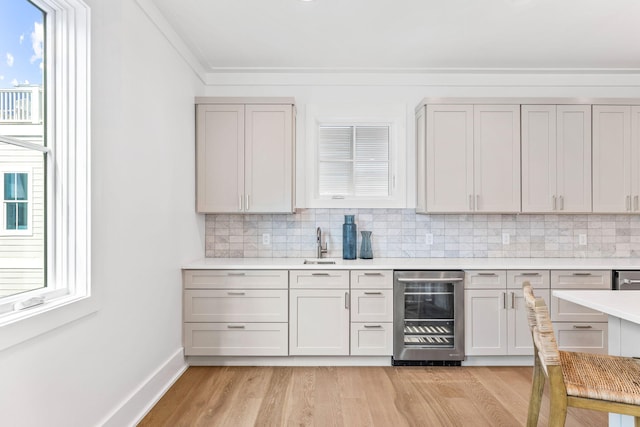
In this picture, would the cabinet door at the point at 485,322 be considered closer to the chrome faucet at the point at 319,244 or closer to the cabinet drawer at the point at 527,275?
the cabinet drawer at the point at 527,275

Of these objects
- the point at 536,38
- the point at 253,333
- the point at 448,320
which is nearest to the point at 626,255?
the point at 448,320

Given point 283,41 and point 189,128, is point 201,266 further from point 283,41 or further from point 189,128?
point 283,41

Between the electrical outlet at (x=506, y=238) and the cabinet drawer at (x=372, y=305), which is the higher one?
the electrical outlet at (x=506, y=238)

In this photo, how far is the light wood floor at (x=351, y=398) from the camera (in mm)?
2619

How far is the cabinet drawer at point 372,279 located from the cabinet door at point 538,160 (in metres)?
1.41

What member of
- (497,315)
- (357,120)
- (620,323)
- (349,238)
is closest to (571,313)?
(497,315)

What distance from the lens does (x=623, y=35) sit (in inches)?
128

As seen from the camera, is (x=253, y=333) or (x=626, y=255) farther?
(x=626, y=255)

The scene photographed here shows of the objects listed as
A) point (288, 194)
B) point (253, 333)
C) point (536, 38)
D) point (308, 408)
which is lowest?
point (308, 408)

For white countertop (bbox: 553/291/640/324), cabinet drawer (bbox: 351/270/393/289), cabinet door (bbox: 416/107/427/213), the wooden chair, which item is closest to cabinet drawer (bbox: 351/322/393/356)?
cabinet drawer (bbox: 351/270/393/289)

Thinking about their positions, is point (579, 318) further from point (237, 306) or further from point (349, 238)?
point (237, 306)

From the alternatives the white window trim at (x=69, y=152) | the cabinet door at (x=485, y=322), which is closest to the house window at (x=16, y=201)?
the white window trim at (x=69, y=152)

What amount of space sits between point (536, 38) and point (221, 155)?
277cm

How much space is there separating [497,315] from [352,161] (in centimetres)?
190
